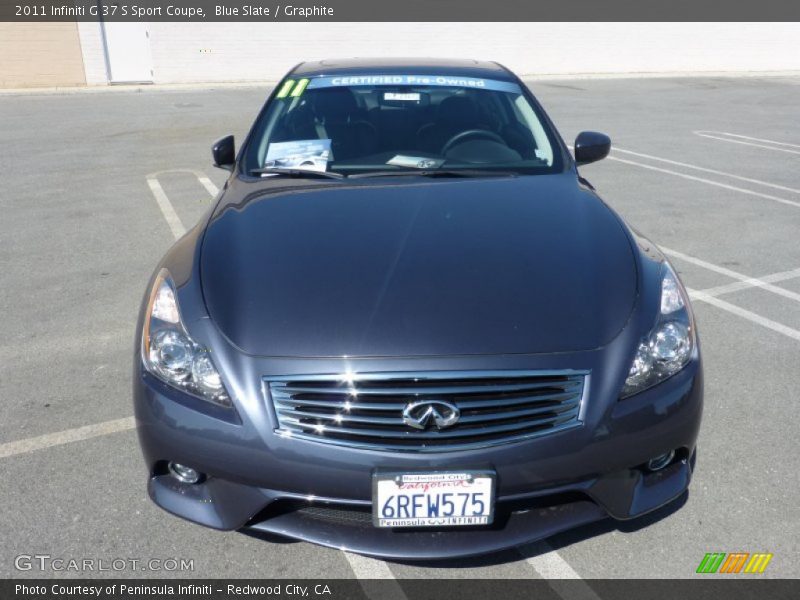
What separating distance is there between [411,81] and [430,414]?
252cm

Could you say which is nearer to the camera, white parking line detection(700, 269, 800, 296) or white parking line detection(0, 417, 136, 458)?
white parking line detection(0, 417, 136, 458)

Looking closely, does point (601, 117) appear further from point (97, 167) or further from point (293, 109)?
point (293, 109)

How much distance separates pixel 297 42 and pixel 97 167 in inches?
571

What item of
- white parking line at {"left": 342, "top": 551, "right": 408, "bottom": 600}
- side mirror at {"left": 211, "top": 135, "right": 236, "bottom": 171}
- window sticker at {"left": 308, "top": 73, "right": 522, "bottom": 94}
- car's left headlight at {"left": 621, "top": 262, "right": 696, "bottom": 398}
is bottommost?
white parking line at {"left": 342, "top": 551, "right": 408, "bottom": 600}

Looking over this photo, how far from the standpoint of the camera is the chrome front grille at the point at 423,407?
2275 mm

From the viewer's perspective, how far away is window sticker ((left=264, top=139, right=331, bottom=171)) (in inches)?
147

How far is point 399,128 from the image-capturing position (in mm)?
3965

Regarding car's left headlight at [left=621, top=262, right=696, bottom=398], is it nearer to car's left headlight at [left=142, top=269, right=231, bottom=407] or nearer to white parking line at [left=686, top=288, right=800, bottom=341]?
car's left headlight at [left=142, top=269, right=231, bottom=407]

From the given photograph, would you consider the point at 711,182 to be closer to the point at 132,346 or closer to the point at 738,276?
the point at 738,276

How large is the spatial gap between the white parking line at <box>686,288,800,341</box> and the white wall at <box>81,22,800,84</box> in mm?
19469

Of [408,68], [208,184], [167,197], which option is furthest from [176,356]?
[208,184]

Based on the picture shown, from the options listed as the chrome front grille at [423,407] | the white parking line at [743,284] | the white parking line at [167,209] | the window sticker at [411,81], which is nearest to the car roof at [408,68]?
the window sticker at [411,81]

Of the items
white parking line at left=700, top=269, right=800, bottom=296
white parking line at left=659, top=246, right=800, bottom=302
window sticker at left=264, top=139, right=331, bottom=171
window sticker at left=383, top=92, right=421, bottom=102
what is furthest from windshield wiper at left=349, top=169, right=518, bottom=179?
white parking line at left=659, top=246, right=800, bottom=302
